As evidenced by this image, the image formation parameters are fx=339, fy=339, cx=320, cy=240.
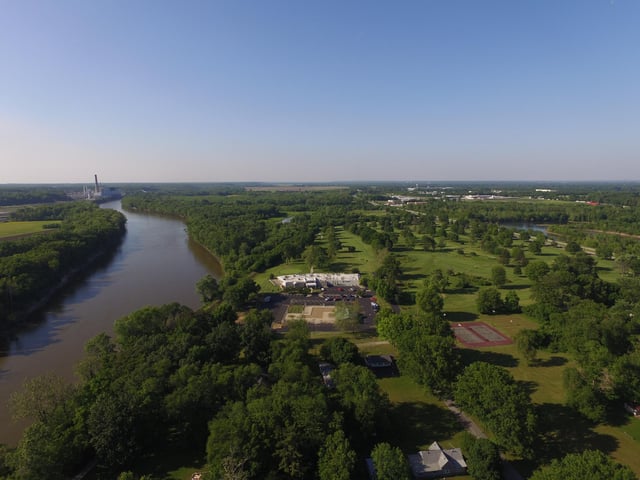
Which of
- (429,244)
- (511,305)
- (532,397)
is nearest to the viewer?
(532,397)

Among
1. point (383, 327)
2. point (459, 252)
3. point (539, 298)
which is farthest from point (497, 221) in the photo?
point (383, 327)

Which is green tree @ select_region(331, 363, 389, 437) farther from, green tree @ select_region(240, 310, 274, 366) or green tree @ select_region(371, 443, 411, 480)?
green tree @ select_region(240, 310, 274, 366)

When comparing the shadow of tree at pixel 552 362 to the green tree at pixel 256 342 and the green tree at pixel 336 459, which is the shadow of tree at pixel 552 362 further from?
the green tree at pixel 256 342

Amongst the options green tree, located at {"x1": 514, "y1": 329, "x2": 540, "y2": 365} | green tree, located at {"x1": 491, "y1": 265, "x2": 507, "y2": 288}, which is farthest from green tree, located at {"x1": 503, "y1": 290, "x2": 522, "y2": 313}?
green tree, located at {"x1": 514, "y1": 329, "x2": 540, "y2": 365}

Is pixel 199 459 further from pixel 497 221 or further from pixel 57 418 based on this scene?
pixel 497 221

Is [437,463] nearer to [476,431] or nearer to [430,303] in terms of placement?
[476,431]

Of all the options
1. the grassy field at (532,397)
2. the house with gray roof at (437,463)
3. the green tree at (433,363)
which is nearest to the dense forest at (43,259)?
the grassy field at (532,397)

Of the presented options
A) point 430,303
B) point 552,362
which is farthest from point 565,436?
point 430,303
